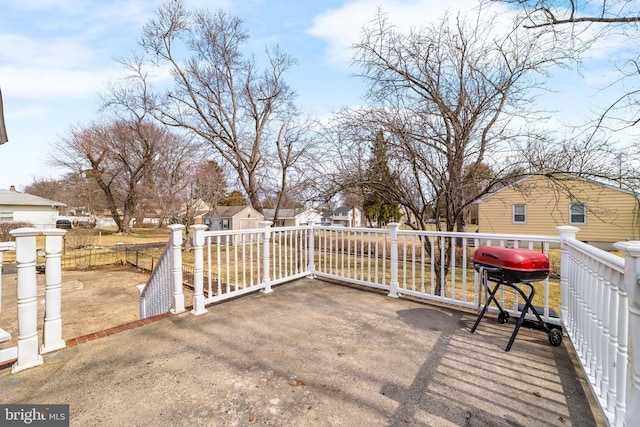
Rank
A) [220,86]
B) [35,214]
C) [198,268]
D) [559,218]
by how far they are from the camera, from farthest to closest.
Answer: [35,214] → [220,86] → [559,218] → [198,268]

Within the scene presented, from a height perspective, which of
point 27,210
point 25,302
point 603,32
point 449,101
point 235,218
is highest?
point 603,32

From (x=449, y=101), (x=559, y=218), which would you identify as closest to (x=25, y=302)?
(x=449, y=101)

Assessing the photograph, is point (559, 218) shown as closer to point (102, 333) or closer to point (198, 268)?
point (198, 268)

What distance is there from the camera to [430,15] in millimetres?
4605

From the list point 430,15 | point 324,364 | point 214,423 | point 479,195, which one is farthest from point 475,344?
point 430,15

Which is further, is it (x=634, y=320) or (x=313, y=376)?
(x=313, y=376)

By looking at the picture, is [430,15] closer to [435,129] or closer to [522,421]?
[435,129]

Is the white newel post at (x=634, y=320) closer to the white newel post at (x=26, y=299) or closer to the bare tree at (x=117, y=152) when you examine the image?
the white newel post at (x=26, y=299)

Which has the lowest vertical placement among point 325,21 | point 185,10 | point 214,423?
point 214,423

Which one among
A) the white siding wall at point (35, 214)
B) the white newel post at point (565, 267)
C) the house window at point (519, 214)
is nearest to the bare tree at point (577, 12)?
the white newel post at point (565, 267)

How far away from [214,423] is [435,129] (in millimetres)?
4503

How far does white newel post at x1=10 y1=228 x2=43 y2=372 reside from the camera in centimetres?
213

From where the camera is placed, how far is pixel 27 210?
22.5 meters

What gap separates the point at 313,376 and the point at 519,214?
51.5 feet
